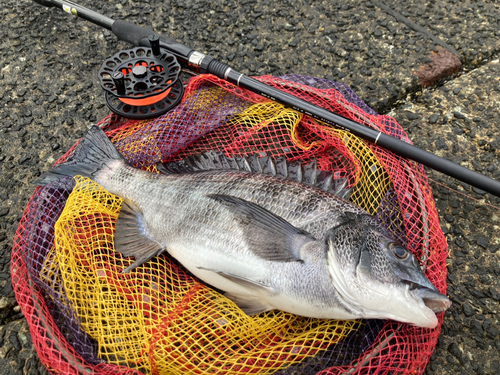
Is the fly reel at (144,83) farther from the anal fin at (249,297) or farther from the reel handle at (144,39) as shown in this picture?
the anal fin at (249,297)

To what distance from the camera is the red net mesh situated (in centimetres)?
195

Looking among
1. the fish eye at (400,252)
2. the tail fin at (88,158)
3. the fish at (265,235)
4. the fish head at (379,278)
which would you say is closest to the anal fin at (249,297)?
the fish at (265,235)

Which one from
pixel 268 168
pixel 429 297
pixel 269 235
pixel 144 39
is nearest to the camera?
pixel 429 297

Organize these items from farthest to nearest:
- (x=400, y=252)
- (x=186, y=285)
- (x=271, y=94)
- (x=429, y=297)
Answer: (x=271, y=94) → (x=186, y=285) → (x=400, y=252) → (x=429, y=297)

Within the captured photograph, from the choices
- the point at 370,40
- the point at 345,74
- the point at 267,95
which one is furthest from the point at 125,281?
the point at 370,40

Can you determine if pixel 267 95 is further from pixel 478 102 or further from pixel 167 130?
pixel 478 102

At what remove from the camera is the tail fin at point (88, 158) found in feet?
7.91

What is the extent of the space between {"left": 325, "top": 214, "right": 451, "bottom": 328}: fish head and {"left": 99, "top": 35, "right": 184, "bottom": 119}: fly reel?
5.15 ft

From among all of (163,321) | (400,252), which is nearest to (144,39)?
(163,321)

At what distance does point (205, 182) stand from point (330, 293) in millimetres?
934

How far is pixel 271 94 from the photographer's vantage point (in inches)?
104

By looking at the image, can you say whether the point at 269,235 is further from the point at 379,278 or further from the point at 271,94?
the point at 271,94

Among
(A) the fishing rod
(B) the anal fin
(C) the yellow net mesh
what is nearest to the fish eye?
(C) the yellow net mesh

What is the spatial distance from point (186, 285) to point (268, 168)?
0.84m
